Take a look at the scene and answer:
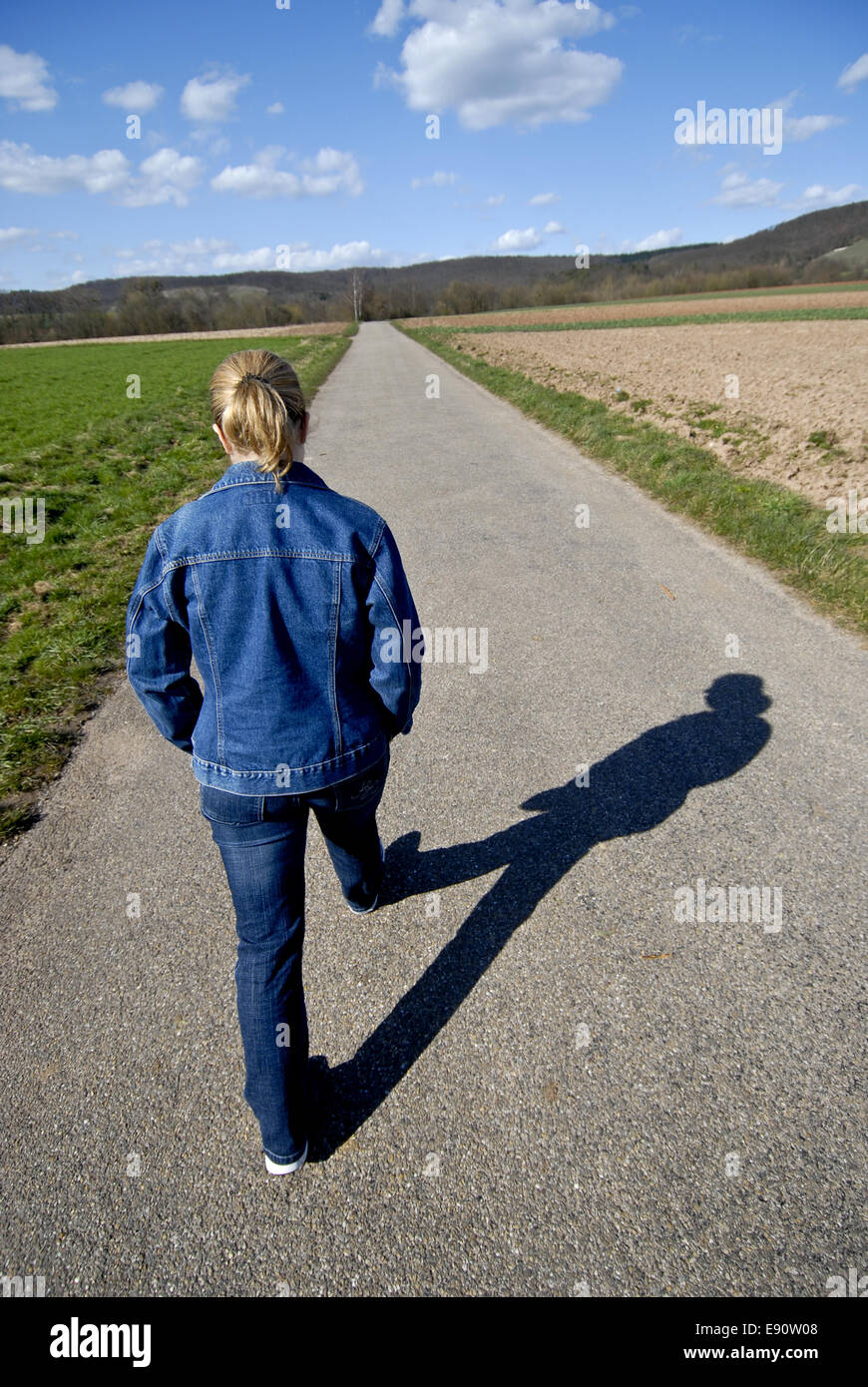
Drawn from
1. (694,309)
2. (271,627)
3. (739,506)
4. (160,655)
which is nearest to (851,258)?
(694,309)

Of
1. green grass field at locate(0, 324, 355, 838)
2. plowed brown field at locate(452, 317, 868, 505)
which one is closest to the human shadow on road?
green grass field at locate(0, 324, 355, 838)

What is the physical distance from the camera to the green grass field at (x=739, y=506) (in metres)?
5.92

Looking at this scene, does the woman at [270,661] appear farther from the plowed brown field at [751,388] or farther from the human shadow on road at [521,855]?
the plowed brown field at [751,388]

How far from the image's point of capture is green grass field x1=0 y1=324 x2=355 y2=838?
174 inches

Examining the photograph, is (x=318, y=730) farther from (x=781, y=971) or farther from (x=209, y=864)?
(x=781, y=971)

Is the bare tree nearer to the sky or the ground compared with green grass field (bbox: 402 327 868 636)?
nearer to the sky

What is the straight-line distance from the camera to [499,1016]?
2535 millimetres

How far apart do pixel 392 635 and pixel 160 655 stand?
638 mm

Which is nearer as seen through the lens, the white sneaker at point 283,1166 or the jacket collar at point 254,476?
the jacket collar at point 254,476

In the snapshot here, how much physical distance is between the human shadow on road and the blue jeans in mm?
274

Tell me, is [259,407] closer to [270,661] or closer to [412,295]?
[270,661]

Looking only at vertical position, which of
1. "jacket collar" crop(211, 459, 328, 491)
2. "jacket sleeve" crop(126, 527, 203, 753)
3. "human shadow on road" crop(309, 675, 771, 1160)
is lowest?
"human shadow on road" crop(309, 675, 771, 1160)

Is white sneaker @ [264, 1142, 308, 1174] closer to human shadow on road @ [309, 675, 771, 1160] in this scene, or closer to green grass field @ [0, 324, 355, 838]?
human shadow on road @ [309, 675, 771, 1160]

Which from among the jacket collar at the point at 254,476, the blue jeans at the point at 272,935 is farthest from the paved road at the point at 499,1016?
the jacket collar at the point at 254,476
